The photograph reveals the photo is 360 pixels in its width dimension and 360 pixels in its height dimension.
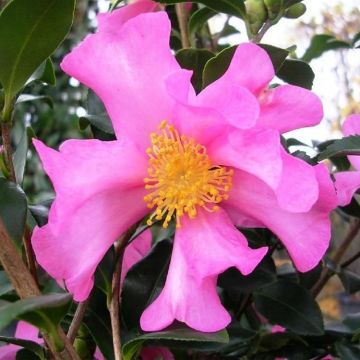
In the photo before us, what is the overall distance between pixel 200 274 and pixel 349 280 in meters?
0.51

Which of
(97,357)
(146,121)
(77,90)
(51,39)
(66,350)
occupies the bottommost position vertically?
(77,90)

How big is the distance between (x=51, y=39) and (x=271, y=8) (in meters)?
0.32

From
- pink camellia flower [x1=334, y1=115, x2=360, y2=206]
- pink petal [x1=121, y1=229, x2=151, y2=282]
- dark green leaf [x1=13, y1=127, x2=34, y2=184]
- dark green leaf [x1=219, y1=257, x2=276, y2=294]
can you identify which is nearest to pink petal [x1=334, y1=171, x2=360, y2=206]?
pink camellia flower [x1=334, y1=115, x2=360, y2=206]

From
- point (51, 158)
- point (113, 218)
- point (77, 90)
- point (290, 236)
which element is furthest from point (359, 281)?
point (77, 90)

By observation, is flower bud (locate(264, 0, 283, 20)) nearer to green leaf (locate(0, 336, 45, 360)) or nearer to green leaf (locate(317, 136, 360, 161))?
green leaf (locate(317, 136, 360, 161))

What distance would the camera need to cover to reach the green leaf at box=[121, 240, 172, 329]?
0.79 meters

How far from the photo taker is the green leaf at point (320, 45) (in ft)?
4.23

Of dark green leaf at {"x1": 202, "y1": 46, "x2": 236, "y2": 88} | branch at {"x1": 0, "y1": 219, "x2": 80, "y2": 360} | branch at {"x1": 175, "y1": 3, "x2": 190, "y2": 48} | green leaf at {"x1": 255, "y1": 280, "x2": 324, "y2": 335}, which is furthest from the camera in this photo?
branch at {"x1": 175, "y1": 3, "x2": 190, "y2": 48}

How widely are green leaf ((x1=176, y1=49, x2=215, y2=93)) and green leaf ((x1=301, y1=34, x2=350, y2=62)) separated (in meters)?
0.61

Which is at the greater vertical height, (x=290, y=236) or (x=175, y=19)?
(x=175, y=19)

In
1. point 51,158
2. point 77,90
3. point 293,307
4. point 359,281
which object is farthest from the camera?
point 77,90

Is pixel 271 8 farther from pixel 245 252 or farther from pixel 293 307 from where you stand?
pixel 293 307

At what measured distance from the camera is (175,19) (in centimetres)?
116

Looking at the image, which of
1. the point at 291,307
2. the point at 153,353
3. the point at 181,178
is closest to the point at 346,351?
the point at 291,307
